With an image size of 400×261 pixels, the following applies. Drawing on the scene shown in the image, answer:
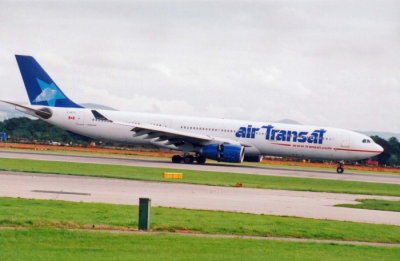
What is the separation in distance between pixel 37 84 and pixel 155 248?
48298 millimetres

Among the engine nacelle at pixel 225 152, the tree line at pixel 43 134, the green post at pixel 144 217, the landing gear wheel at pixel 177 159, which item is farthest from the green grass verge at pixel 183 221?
the tree line at pixel 43 134

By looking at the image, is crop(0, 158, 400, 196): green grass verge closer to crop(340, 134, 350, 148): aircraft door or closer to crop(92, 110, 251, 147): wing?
crop(92, 110, 251, 147): wing

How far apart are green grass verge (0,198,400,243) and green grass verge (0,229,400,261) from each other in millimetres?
1453

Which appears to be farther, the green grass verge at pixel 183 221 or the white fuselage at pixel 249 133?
the white fuselage at pixel 249 133

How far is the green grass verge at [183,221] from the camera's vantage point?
17.7 m

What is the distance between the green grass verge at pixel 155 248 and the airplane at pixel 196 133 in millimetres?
37853

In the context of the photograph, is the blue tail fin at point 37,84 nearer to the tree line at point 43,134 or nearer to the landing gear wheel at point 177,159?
the landing gear wheel at point 177,159

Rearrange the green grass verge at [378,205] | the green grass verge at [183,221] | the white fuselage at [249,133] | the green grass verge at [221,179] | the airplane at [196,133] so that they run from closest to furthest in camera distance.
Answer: the green grass verge at [183,221]
the green grass verge at [378,205]
the green grass verge at [221,179]
the airplane at [196,133]
the white fuselage at [249,133]

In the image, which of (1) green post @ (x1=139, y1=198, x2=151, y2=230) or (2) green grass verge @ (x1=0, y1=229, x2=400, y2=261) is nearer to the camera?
(2) green grass verge @ (x1=0, y1=229, x2=400, y2=261)

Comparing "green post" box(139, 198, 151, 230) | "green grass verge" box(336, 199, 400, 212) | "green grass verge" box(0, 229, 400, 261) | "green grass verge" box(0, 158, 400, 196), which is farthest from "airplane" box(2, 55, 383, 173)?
"green grass verge" box(0, 229, 400, 261)

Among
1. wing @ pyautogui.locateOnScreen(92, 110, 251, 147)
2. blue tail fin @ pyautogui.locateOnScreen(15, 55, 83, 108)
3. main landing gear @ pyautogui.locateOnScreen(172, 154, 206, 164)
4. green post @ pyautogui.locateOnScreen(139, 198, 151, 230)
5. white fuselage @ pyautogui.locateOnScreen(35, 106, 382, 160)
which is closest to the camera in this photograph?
green post @ pyautogui.locateOnScreen(139, 198, 151, 230)

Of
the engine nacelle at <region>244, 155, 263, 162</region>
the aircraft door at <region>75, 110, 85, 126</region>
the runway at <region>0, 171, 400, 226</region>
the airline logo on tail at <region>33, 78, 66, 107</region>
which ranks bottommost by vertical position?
the runway at <region>0, 171, 400, 226</region>

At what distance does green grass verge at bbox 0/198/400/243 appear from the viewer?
17672mm

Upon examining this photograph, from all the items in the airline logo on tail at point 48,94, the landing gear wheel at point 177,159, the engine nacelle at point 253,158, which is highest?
the airline logo on tail at point 48,94
